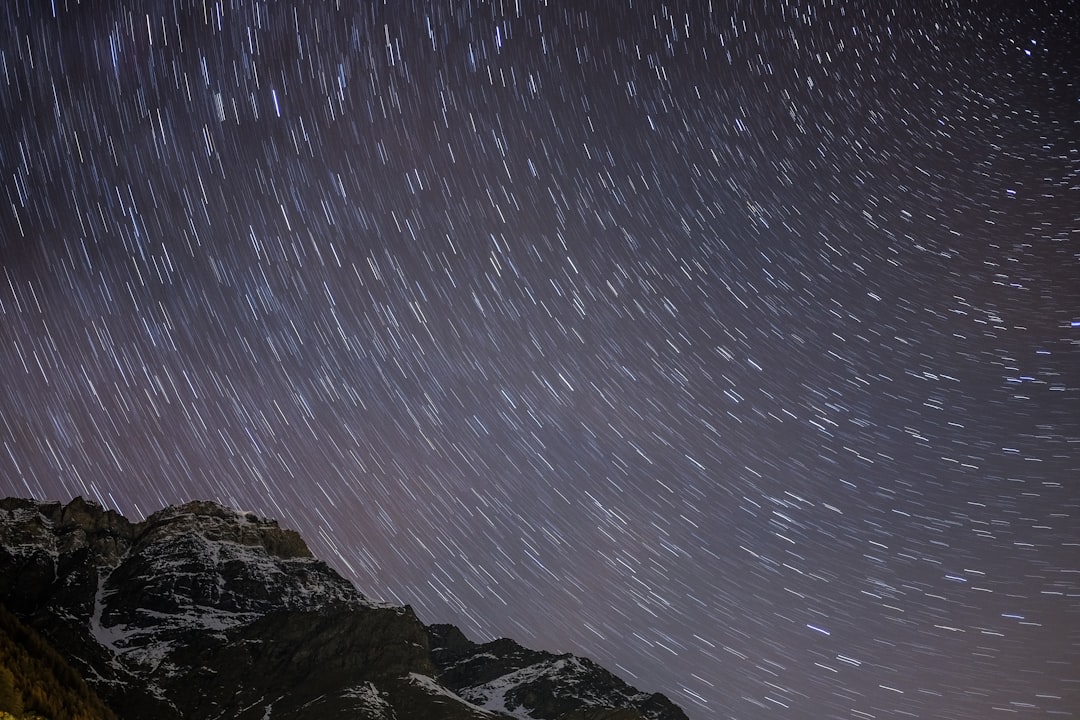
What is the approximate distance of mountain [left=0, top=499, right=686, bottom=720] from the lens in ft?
390

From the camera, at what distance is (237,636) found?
455 ft

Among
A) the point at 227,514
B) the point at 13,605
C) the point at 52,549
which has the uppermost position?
the point at 227,514

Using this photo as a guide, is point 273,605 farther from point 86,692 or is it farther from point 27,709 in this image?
point 27,709

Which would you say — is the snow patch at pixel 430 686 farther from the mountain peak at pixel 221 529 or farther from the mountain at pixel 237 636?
the mountain peak at pixel 221 529

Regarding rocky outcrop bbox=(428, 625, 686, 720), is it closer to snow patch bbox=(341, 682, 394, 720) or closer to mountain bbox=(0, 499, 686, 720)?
mountain bbox=(0, 499, 686, 720)

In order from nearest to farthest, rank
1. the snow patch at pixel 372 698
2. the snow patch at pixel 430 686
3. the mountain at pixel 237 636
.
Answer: the snow patch at pixel 372 698 < the mountain at pixel 237 636 < the snow patch at pixel 430 686

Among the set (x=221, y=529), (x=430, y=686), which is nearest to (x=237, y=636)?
(x=430, y=686)

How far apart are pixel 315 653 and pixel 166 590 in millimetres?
42904

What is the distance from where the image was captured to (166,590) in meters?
157

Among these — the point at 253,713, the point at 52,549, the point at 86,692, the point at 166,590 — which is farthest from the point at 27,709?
the point at 52,549

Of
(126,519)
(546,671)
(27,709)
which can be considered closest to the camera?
(27,709)

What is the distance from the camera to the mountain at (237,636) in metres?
119

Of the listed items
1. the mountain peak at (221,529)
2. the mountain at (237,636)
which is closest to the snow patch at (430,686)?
the mountain at (237,636)

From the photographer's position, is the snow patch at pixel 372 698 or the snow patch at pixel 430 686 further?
the snow patch at pixel 430 686
